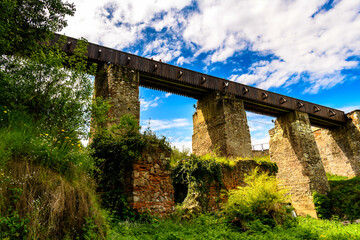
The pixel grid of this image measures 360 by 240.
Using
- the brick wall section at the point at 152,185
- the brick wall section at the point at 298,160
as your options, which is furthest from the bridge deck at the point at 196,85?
the brick wall section at the point at 152,185

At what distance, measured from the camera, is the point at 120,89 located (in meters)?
11.6

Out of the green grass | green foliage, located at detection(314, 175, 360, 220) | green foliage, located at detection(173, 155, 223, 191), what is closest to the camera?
the green grass

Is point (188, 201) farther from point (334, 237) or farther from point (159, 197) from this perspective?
point (334, 237)

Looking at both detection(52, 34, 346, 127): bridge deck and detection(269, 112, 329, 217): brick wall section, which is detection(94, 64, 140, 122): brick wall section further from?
detection(269, 112, 329, 217): brick wall section

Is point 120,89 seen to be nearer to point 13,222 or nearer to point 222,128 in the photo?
point 222,128

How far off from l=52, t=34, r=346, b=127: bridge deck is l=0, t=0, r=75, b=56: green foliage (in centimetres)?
500

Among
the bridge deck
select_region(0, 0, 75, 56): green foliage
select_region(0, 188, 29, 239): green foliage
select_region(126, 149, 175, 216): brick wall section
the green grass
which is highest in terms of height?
A: the bridge deck

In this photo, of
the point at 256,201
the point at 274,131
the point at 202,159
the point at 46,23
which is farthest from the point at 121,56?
the point at 274,131

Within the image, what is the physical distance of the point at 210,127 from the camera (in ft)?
50.1

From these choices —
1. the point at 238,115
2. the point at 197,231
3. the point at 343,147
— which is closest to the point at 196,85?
the point at 238,115

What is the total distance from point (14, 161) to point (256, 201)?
7.03m

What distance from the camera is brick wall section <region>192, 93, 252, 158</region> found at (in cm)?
1402

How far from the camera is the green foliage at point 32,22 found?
5.56 m

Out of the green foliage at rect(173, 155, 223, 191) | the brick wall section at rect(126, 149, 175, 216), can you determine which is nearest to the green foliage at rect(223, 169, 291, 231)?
the green foliage at rect(173, 155, 223, 191)
